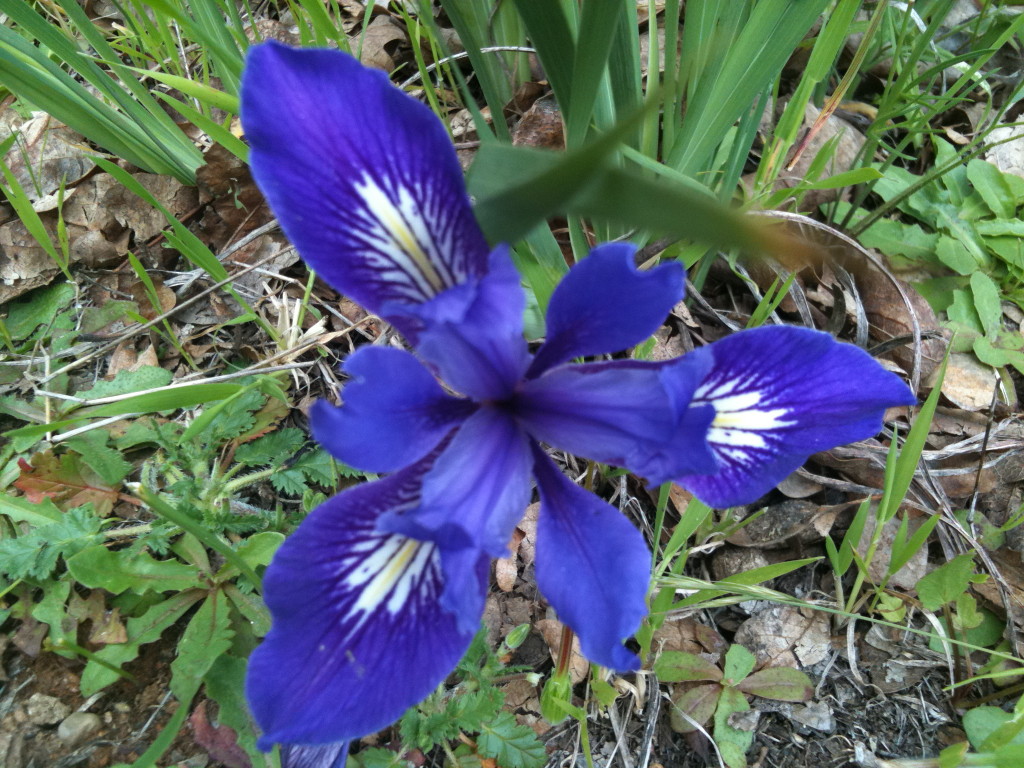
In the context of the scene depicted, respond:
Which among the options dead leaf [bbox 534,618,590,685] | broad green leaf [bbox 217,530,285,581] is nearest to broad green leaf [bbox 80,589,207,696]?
broad green leaf [bbox 217,530,285,581]

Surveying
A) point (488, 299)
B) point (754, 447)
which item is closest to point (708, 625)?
point (754, 447)

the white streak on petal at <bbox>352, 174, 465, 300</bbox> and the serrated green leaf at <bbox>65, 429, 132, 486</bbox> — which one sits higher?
the white streak on petal at <bbox>352, 174, 465, 300</bbox>

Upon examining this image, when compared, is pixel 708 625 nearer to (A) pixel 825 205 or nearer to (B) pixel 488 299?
(B) pixel 488 299

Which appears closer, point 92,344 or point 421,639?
point 421,639

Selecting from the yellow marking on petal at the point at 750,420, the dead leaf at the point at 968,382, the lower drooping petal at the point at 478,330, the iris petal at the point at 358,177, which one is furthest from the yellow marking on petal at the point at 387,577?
the dead leaf at the point at 968,382

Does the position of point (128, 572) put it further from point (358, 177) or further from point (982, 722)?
point (982, 722)

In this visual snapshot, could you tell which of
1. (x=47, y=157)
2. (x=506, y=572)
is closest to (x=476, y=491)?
(x=506, y=572)

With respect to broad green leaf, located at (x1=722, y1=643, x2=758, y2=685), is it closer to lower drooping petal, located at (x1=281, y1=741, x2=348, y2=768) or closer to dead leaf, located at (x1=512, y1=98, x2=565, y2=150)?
lower drooping petal, located at (x1=281, y1=741, x2=348, y2=768)
